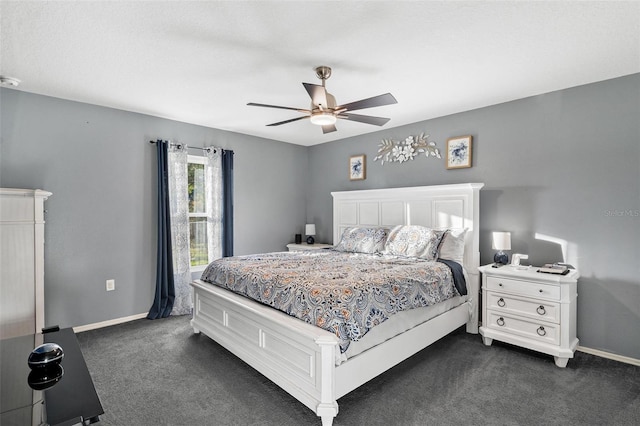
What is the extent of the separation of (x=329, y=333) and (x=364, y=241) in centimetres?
215

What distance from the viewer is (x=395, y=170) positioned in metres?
4.70

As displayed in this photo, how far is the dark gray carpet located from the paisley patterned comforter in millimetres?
552

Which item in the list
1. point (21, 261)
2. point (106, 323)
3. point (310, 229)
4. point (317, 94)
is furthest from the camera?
point (310, 229)

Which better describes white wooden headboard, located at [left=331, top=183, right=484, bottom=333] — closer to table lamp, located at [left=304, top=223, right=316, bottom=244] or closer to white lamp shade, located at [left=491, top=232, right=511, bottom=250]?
white lamp shade, located at [left=491, top=232, right=511, bottom=250]

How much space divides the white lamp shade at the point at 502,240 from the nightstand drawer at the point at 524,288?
1.13 ft

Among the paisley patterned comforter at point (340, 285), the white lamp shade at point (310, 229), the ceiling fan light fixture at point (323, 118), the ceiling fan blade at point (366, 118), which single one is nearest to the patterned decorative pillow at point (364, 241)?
the paisley patterned comforter at point (340, 285)

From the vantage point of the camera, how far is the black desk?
4.19 feet

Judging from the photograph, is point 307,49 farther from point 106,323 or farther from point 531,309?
point 106,323

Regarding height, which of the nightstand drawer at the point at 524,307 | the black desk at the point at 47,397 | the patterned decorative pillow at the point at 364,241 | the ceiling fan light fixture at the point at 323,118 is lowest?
the nightstand drawer at the point at 524,307

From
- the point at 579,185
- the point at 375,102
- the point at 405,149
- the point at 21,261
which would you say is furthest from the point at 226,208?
the point at 579,185

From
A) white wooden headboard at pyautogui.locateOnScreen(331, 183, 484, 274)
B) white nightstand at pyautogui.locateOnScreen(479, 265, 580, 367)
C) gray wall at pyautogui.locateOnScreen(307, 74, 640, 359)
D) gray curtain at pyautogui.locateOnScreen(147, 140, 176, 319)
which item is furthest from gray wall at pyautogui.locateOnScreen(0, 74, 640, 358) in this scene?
white nightstand at pyautogui.locateOnScreen(479, 265, 580, 367)

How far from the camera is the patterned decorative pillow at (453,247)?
3564 mm

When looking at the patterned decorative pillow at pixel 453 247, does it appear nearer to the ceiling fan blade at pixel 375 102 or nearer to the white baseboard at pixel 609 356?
the white baseboard at pixel 609 356

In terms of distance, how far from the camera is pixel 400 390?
2.43 m
